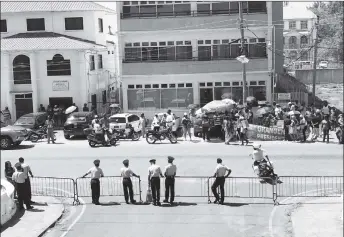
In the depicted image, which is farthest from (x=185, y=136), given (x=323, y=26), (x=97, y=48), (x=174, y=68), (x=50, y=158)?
(x=97, y=48)

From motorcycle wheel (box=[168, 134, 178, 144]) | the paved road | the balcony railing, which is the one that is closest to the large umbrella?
the balcony railing

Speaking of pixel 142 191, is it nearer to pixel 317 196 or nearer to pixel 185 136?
pixel 185 136

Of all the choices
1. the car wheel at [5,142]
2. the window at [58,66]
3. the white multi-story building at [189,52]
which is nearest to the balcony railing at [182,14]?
the white multi-story building at [189,52]

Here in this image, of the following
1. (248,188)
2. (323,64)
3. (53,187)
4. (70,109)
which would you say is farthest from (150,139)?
(70,109)

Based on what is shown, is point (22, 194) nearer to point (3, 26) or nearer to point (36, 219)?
point (36, 219)

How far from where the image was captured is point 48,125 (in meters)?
4.34

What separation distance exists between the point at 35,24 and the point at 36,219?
2.92 metres

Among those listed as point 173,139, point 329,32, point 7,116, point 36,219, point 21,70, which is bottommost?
point 36,219

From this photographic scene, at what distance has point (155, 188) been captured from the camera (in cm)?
651

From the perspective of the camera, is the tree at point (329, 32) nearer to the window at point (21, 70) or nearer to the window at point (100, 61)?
the window at point (100, 61)

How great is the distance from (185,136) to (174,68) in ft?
8.85

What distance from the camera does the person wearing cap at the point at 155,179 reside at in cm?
635

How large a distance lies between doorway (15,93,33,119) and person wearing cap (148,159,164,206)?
9.00 ft

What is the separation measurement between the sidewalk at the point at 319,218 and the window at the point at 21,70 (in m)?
2.99
